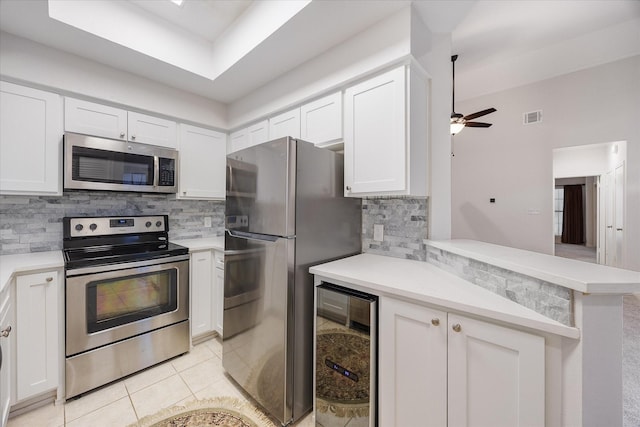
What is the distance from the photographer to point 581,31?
306 centimetres

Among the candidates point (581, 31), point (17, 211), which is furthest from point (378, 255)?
point (581, 31)

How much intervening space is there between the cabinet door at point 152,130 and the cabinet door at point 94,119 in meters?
0.06

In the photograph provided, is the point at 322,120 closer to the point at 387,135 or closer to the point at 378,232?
the point at 387,135

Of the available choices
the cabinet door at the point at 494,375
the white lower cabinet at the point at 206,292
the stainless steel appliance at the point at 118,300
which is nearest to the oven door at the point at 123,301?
the stainless steel appliance at the point at 118,300

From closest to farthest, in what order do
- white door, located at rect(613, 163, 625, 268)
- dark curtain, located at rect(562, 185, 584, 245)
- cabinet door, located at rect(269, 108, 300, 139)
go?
cabinet door, located at rect(269, 108, 300, 139), white door, located at rect(613, 163, 625, 268), dark curtain, located at rect(562, 185, 584, 245)

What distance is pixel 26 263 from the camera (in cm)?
162

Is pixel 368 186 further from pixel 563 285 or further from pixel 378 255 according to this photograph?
pixel 563 285

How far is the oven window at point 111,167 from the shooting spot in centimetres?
197

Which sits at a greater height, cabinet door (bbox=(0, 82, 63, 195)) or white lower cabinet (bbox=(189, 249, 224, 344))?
cabinet door (bbox=(0, 82, 63, 195))

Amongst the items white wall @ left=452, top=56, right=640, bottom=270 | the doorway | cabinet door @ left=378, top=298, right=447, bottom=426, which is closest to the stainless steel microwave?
cabinet door @ left=378, top=298, right=447, bottom=426

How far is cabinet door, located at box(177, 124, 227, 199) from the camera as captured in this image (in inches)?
103

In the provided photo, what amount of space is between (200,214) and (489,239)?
4.76m

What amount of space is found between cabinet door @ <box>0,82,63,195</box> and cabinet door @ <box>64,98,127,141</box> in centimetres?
6

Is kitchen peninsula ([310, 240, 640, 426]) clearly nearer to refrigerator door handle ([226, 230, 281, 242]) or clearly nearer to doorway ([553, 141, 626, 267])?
refrigerator door handle ([226, 230, 281, 242])
